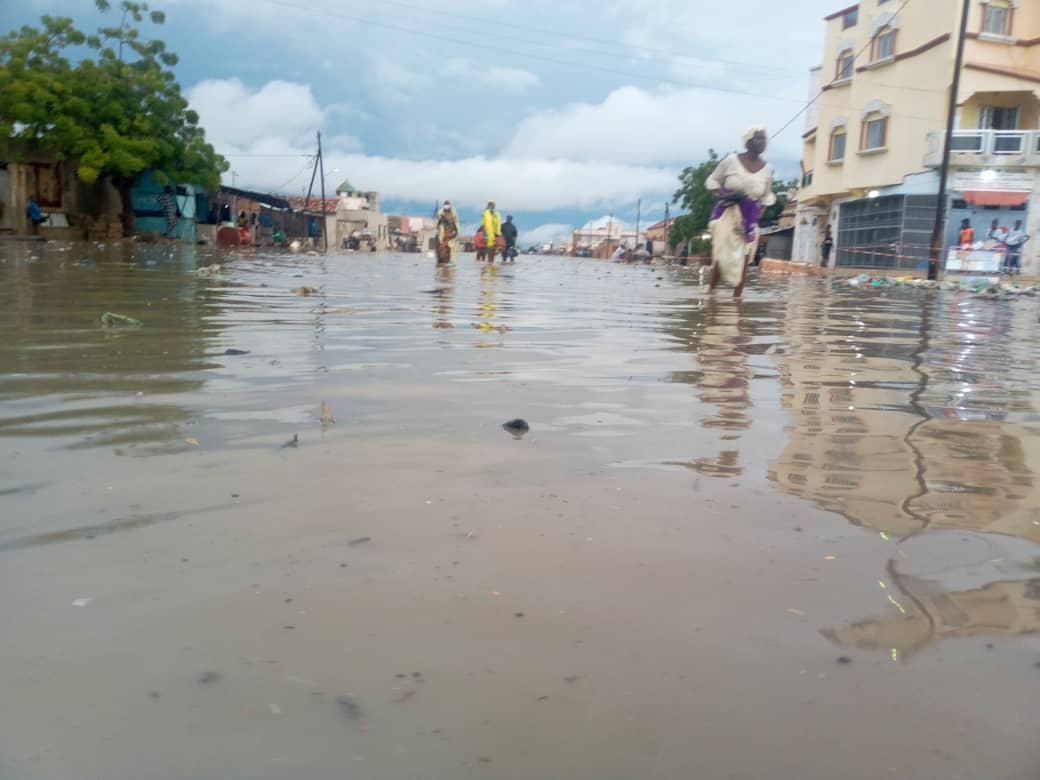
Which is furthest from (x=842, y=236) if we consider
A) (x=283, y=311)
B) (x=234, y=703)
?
(x=234, y=703)

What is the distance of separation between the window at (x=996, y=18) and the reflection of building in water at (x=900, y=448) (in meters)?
27.1

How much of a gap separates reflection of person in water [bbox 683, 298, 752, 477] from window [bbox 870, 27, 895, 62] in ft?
88.2

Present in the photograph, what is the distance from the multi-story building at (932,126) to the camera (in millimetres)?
25688

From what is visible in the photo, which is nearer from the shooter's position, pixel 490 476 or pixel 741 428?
pixel 490 476

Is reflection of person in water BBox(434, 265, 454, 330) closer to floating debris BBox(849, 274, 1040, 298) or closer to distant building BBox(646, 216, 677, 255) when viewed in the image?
floating debris BBox(849, 274, 1040, 298)

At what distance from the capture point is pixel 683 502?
2.05 metres

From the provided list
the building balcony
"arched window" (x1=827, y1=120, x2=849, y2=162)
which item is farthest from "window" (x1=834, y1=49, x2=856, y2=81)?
the building balcony

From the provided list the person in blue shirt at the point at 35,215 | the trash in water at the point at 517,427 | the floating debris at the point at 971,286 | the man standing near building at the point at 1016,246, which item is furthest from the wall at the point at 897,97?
the trash in water at the point at 517,427

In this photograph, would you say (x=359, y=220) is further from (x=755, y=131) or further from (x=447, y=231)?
(x=755, y=131)

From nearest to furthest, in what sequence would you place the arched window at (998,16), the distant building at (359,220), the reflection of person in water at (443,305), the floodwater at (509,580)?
the floodwater at (509,580) < the reflection of person in water at (443,305) < the arched window at (998,16) < the distant building at (359,220)

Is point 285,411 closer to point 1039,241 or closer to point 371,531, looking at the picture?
point 371,531

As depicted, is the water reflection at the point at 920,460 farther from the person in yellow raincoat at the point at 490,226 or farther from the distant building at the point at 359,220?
the distant building at the point at 359,220

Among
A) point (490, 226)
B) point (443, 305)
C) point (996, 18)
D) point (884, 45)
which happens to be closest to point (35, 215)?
point (490, 226)

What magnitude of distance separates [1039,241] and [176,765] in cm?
2942
